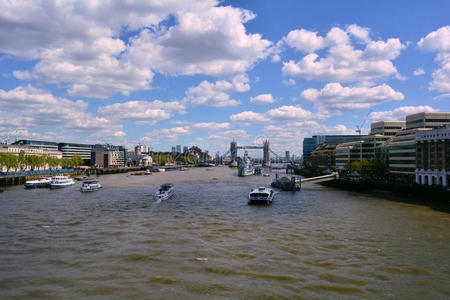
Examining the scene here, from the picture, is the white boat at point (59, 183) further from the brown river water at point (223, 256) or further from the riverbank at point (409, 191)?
the riverbank at point (409, 191)

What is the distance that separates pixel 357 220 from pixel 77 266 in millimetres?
35800

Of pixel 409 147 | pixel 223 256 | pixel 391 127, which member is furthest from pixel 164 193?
pixel 391 127

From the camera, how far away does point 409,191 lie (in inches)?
3019

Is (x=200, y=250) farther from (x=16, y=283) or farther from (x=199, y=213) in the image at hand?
(x=199, y=213)

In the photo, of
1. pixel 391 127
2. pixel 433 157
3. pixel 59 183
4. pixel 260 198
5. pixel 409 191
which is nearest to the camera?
pixel 260 198

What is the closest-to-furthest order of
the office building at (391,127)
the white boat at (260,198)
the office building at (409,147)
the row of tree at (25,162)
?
1. the white boat at (260,198)
2. the office building at (409,147)
3. the row of tree at (25,162)
4. the office building at (391,127)

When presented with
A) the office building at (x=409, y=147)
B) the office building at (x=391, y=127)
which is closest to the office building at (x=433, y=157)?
the office building at (x=409, y=147)

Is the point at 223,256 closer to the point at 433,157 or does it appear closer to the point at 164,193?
the point at 164,193

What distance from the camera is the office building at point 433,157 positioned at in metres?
77.1

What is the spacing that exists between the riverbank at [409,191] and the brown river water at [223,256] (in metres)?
19.8

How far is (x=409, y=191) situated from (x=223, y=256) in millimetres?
67549

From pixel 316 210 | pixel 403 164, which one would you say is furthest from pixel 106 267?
pixel 403 164

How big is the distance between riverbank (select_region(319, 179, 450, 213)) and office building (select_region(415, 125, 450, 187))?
310 inches

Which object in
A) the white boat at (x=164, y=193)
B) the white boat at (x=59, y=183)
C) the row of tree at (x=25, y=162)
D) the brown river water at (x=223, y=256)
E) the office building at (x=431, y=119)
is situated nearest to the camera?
the brown river water at (x=223, y=256)
